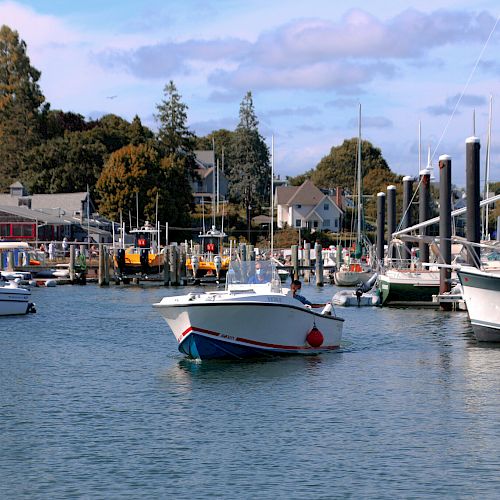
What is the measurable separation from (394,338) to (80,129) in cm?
11886

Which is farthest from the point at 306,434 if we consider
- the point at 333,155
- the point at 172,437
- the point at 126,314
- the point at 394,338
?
the point at 333,155

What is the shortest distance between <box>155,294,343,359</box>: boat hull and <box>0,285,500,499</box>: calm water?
544 millimetres

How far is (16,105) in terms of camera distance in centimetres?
14325

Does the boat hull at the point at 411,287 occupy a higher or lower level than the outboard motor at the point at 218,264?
lower

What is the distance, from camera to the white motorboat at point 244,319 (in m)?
30.5

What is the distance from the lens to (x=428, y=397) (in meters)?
27.7

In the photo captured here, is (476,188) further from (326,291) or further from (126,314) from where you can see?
(326,291)

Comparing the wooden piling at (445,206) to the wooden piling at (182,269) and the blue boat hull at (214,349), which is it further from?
the wooden piling at (182,269)

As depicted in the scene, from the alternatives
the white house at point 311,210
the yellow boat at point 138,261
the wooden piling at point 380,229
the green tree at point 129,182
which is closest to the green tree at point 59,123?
the green tree at point 129,182

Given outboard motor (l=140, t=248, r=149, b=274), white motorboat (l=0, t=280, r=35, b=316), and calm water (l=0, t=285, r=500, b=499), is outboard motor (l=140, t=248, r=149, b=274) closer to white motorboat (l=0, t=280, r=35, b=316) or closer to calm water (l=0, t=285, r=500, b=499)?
white motorboat (l=0, t=280, r=35, b=316)

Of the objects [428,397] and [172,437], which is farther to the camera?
[428,397]

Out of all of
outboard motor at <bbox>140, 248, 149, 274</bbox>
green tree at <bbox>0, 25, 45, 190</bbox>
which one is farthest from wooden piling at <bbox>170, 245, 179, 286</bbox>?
green tree at <bbox>0, 25, 45, 190</bbox>

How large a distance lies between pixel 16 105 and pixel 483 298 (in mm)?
115663

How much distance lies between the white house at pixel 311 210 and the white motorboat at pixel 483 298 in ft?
383
